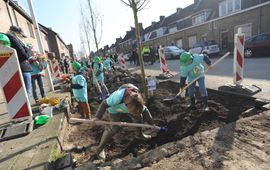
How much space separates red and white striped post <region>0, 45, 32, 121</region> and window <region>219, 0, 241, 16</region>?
25.0 meters

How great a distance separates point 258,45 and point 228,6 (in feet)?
37.9

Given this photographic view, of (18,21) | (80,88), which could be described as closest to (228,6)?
(18,21)

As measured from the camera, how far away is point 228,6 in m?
24.9

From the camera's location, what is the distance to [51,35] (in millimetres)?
38188

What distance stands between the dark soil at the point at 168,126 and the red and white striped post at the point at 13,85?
1.16 m

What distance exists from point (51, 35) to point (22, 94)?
37.6 m

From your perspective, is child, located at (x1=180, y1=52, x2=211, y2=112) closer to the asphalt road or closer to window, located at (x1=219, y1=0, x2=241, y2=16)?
the asphalt road

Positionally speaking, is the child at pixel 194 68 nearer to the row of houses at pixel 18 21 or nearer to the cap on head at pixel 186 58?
the cap on head at pixel 186 58

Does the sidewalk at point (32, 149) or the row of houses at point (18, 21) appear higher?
the row of houses at point (18, 21)

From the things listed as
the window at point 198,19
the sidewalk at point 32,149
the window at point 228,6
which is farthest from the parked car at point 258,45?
the sidewalk at point 32,149

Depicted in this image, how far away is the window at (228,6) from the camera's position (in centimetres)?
2363

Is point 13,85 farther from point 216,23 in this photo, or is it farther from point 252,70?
point 216,23

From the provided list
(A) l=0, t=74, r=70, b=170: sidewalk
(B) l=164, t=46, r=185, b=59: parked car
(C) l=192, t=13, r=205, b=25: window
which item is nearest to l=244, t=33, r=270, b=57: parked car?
(B) l=164, t=46, r=185, b=59: parked car

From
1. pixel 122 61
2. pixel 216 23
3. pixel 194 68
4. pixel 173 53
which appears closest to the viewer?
pixel 194 68
